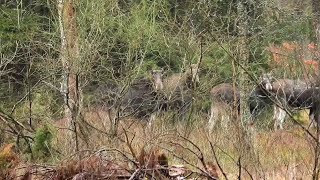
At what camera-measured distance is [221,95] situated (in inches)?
677

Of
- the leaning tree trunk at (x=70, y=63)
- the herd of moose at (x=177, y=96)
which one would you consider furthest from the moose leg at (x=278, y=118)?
the leaning tree trunk at (x=70, y=63)

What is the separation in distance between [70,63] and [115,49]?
4.16m

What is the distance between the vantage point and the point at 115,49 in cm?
1627

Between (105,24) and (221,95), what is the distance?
4.26 meters

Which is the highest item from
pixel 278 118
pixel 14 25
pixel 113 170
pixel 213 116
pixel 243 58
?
pixel 243 58

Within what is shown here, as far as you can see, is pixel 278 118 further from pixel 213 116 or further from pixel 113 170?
pixel 113 170

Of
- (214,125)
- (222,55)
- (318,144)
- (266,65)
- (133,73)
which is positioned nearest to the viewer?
(318,144)

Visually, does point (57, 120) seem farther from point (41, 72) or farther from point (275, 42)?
point (275, 42)

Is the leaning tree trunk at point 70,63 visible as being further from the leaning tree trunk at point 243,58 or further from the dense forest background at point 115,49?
the leaning tree trunk at point 243,58

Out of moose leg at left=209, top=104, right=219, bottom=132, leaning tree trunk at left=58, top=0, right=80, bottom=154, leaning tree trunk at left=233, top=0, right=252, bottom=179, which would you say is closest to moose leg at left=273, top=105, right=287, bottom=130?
moose leg at left=209, top=104, right=219, bottom=132

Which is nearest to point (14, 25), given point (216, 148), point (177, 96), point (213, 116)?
point (177, 96)

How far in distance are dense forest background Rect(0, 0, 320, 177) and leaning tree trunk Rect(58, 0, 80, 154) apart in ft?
0.07

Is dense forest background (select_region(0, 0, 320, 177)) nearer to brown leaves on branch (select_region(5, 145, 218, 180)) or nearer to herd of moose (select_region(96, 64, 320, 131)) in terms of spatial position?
herd of moose (select_region(96, 64, 320, 131))

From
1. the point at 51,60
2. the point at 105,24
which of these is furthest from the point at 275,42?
the point at 51,60
